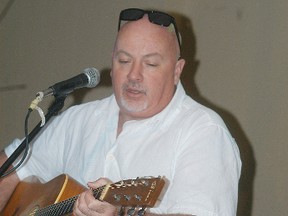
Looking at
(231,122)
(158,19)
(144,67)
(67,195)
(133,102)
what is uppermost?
(158,19)

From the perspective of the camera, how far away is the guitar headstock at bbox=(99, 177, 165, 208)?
1.18 meters

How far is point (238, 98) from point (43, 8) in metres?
1.43

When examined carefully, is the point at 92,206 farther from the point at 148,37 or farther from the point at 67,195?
the point at 148,37

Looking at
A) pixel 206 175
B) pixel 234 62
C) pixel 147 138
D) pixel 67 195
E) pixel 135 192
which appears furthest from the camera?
pixel 234 62

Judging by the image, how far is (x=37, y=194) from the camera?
177 centimetres

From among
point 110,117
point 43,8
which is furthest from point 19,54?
point 110,117

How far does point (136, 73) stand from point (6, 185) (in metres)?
0.70

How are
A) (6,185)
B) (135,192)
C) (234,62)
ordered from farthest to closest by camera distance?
(234,62), (6,185), (135,192)

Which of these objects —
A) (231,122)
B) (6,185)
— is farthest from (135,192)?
(231,122)

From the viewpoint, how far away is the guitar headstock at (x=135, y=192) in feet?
3.86

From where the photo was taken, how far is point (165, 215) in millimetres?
1419

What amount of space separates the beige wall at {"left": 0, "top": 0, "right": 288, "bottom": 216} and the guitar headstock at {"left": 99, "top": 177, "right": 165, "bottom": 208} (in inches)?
48.1

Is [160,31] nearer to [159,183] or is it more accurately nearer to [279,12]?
[159,183]

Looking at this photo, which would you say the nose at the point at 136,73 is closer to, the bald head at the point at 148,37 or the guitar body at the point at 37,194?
the bald head at the point at 148,37
